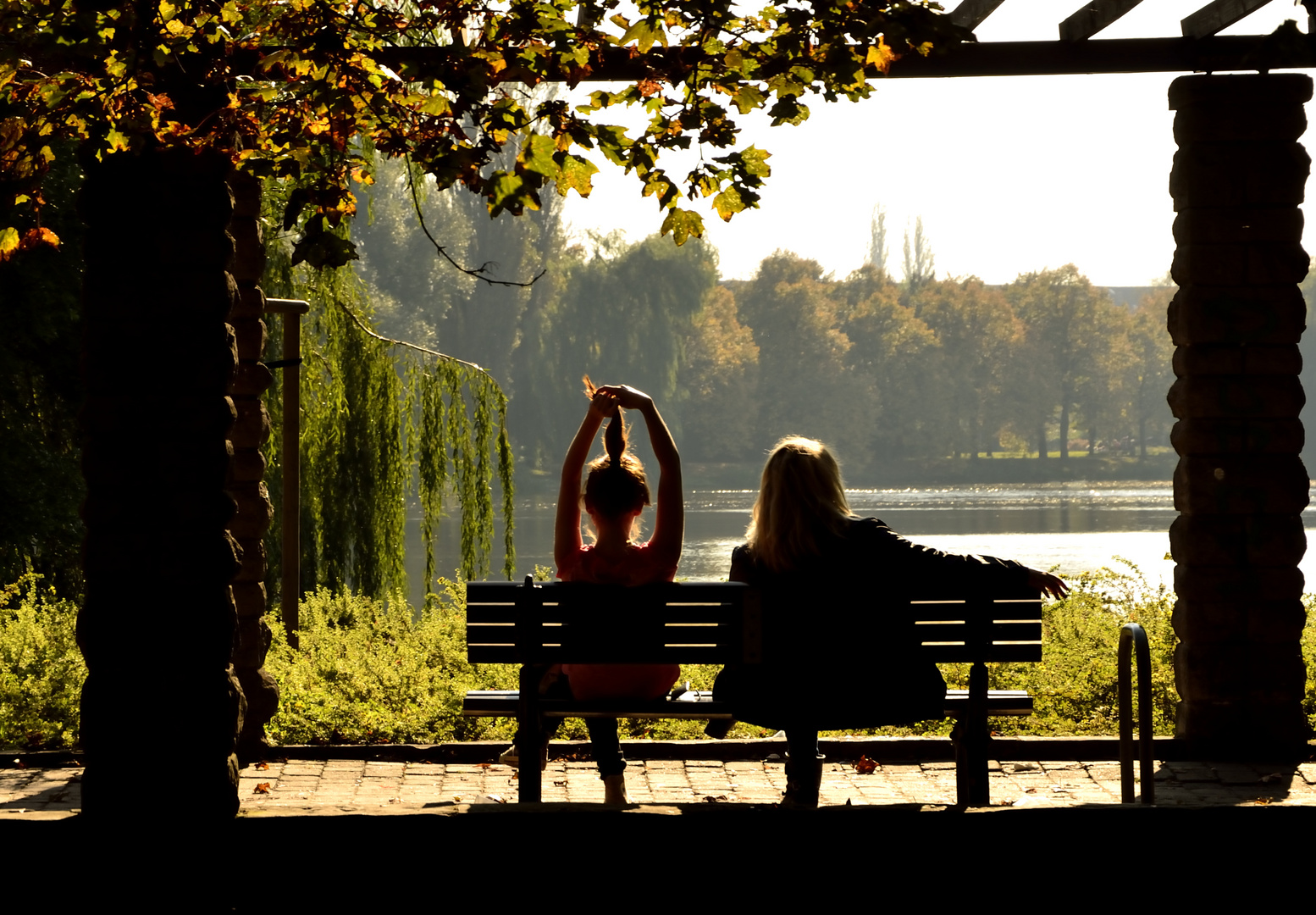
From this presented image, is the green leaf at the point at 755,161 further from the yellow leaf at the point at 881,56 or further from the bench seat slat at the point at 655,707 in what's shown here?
the bench seat slat at the point at 655,707

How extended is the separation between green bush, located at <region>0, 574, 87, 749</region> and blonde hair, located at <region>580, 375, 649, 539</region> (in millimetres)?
3304

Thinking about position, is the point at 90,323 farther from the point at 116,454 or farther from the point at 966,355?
the point at 966,355

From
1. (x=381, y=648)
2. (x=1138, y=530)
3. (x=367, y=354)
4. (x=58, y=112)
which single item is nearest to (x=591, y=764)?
(x=381, y=648)

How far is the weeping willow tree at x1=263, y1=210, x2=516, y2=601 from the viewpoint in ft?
36.9

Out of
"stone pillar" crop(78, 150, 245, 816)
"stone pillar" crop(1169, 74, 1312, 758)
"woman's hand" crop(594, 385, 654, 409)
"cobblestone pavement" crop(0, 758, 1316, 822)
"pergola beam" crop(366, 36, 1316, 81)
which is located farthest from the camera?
"stone pillar" crop(1169, 74, 1312, 758)

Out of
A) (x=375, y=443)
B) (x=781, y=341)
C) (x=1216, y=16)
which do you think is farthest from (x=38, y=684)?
(x=781, y=341)

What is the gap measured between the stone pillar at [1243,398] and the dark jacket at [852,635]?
2.09m

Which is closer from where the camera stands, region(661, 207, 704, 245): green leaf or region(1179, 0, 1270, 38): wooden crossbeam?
region(661, 207, 704, 245): green leaf

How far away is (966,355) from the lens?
83.8 m

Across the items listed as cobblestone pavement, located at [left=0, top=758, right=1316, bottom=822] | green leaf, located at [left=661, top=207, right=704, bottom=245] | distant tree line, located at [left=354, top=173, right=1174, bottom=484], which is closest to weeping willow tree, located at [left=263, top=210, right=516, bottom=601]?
cobblestone pavement, located at [left=0, top=758, right=1316, bottom=822]

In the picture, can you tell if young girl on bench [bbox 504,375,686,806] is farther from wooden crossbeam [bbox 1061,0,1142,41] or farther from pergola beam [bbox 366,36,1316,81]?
wooden crossbeam [bbox 1061,0,1142,41]

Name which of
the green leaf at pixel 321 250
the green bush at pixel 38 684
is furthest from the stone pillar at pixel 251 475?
the green leaf at pixel 321 250

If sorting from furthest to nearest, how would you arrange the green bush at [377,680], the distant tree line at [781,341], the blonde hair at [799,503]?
the distant tree line at [781,341], the green bush at [377,680], the blonde hair at [799,503]

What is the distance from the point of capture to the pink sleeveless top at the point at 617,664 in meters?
5.04
